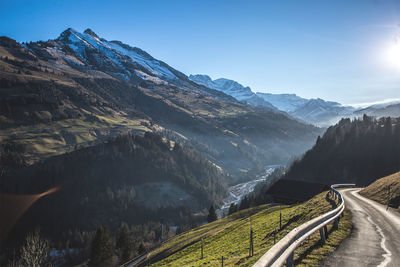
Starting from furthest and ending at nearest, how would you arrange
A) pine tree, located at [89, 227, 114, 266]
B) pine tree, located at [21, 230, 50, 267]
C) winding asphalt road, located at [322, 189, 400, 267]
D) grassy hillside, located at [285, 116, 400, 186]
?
grassy hillside, located at [285, 116, 400, 186] → pine tree, located at [89, 227, 114, 266] → pine tree, located at [21, 230, 50, 267] → winding asphalt road, located at [322, 189, 400, 267]

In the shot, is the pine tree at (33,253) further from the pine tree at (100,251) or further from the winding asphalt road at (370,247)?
the winding asphalt road at (370,247)

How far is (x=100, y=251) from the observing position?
2977 inches

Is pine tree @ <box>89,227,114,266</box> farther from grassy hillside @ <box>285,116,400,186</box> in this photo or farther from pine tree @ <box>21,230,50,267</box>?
grassy hillside @ <box>285,116,400,186</box>

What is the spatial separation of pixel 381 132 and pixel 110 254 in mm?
209341

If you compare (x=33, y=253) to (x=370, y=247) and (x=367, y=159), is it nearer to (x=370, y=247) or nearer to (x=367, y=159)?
(x=370, y=247)

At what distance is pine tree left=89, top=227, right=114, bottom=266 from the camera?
74.6 metres

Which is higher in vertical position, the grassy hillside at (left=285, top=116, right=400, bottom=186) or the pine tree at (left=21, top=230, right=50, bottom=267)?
the grassy hillside at (left=285, top=116, right=400, bottom=186)

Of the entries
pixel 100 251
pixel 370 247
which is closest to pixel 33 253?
pixel 100 251

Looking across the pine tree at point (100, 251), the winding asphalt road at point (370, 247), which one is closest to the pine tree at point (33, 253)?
the pine tree at point (100, 251)

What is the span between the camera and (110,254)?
7681cm

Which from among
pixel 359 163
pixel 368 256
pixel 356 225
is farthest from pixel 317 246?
pixel 359 163

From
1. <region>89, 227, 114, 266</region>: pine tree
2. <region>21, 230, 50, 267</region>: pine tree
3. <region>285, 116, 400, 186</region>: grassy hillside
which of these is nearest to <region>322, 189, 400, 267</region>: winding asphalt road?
<region>21, 230, 50, 267</region>: pine tree

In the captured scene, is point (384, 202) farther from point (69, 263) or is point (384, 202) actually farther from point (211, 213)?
point (69, 263)

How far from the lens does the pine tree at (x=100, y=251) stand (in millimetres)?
74562
